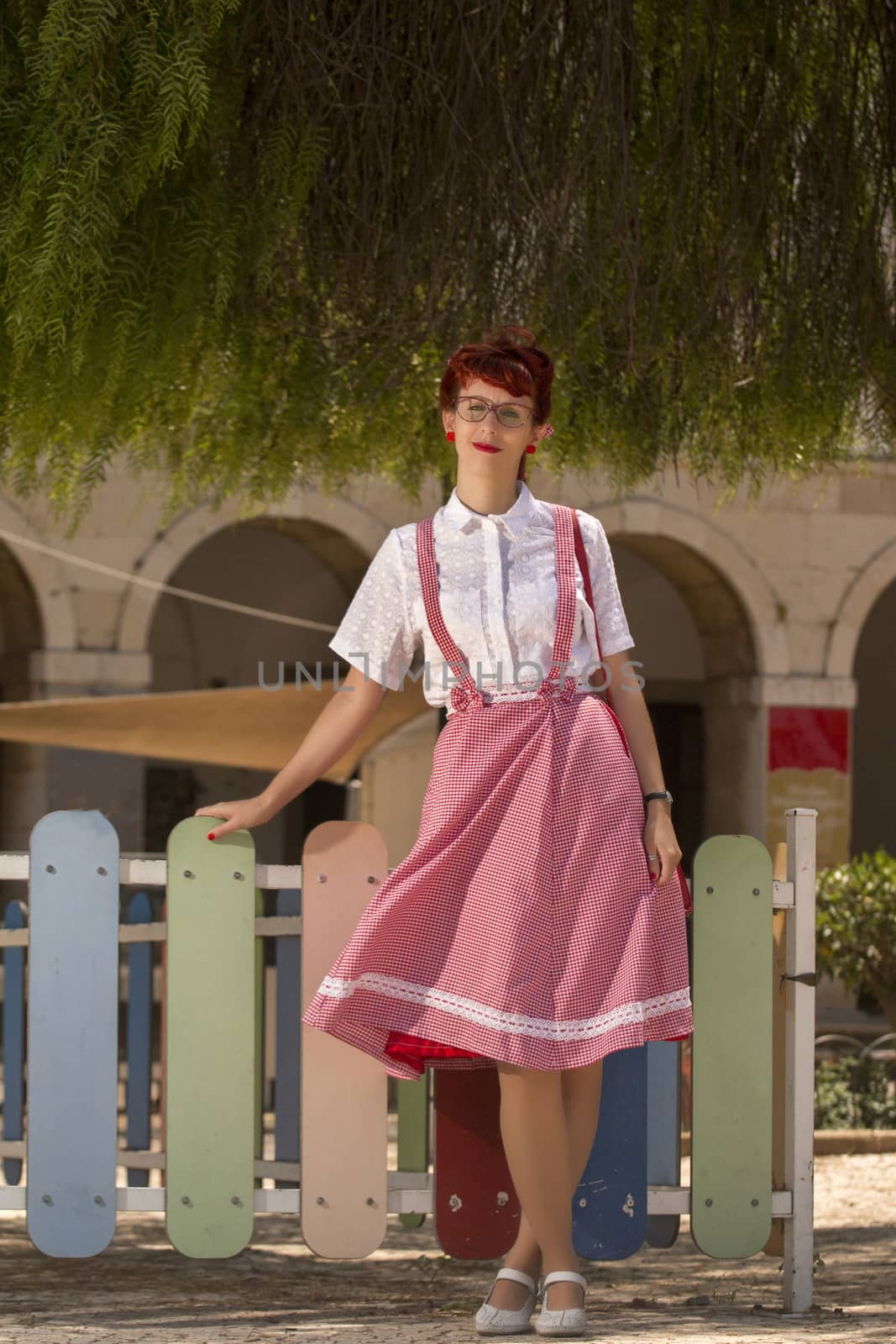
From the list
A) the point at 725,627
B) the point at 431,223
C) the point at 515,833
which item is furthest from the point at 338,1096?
the point at 725,627

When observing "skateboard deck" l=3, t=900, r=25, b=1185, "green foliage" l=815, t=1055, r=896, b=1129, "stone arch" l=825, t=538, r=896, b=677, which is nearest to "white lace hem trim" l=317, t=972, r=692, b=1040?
"skateboard deck" l=3, t=900, r=25, b=1185

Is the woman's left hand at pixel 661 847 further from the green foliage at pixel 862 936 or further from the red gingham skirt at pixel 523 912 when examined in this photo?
the green foliage at pixel 862 936

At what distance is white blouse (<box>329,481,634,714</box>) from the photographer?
10.6 feet

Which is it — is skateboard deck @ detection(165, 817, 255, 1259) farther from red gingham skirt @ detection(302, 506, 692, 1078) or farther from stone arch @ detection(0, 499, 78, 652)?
stone arch @ detection(0, 499, 78, 652)

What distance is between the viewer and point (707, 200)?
4.75 m

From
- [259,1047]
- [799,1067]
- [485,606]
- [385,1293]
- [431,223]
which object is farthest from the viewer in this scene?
[259,1047]

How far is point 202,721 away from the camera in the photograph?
8.50 m

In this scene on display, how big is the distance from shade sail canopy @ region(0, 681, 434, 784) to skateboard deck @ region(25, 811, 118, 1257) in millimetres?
4387

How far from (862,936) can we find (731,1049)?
5.17 meters

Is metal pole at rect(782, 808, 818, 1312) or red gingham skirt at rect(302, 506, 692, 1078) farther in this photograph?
metal pole at rect(782, 808, 818, 1312)

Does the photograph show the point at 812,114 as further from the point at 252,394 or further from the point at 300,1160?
the point at 300,1160

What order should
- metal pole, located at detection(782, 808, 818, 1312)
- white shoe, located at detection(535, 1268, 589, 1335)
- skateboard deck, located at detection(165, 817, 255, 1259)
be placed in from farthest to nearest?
metal pole, located at detection(782, 808, 818, 1312) < skateboard deck, located at detection(165, 817, 255, 1259) < white shoe, located at detection(535, 1268, 589, 1335)

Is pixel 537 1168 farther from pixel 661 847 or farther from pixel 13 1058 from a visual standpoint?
pixel 13 1058

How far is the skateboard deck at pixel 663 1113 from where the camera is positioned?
362 centimetres
